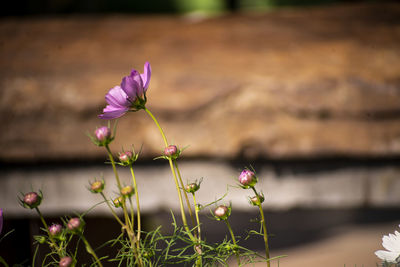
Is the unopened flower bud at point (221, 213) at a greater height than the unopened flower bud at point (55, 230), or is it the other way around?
the unopened flower bud at point (221, 213)

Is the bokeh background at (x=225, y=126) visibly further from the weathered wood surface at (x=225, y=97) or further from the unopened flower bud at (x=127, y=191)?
the unopened flower bud at (x=127, y=191)

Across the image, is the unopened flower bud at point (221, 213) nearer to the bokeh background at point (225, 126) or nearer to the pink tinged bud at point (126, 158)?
the pink tinged bud at point (126, 158)

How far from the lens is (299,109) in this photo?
2.39 ft

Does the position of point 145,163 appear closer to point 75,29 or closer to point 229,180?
point 229,180

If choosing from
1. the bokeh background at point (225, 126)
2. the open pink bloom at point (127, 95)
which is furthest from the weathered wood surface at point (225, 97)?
the open pink bloom at point (127, 95)

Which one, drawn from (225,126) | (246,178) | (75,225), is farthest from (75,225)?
(225,126)

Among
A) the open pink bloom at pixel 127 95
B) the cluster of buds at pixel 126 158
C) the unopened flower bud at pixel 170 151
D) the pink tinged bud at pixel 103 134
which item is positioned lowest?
the cluster of buds at pixel 126 158

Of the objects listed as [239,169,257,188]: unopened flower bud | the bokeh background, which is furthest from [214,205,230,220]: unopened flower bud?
the bokeh background

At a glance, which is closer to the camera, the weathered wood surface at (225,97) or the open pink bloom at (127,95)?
the open pink bloom at (127,95)

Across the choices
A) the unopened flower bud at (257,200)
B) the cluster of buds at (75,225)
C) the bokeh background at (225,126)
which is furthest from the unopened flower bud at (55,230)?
the bokeh background at (225,126)

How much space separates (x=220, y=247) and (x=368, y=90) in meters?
0.55

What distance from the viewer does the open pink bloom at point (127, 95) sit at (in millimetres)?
253

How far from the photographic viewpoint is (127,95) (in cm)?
26

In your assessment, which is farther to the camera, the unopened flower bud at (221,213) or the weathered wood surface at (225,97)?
the weathered wood surface at (225,97)
